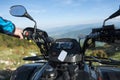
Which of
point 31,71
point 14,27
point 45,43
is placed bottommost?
point 31,71

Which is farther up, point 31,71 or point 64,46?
point 64,46

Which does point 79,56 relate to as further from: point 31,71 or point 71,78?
point 31,71

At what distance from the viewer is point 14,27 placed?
483 centimetres

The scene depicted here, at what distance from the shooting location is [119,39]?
15.5 ft

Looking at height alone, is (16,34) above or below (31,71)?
above

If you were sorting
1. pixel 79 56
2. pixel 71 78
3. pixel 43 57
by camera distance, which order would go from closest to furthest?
pixel 71 78 → pixel 79 56 → pixel 43 57

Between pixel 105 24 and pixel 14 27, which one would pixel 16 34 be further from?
pixel 105 24

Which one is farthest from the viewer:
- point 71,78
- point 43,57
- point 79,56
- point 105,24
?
point 43,57

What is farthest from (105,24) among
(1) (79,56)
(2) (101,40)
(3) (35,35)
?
(3) (35,35)

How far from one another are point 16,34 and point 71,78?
108 centimetres

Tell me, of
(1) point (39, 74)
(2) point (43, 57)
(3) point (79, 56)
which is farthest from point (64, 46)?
(2) point (43, 57)

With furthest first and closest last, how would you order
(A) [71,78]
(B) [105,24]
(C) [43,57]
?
(C) [43,57] → (B) [105,24] → (A) [71,78]

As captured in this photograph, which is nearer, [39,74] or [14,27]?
[39,74]

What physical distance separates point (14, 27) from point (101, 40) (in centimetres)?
116
